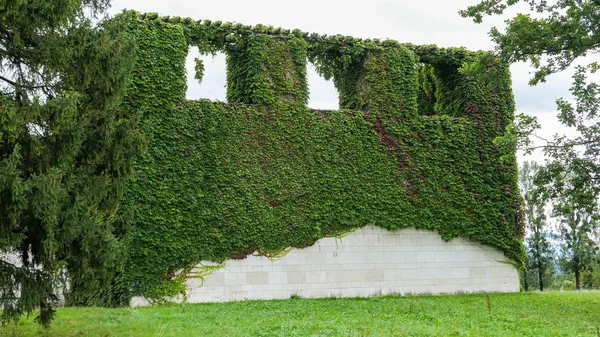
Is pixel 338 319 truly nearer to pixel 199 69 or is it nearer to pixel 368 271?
pixel 368 271

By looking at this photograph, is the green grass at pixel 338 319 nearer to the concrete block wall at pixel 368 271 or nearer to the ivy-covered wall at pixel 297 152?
the concrete block wall at pixel 368 271

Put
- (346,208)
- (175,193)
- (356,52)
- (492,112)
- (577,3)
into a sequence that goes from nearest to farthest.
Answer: (577,3), (175,193), (346,208), (356,52), (492,112)

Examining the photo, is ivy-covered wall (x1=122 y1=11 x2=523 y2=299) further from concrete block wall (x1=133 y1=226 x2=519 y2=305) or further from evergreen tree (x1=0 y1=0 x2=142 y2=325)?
evergreen tree (x1=0 y1=0 x2=142 y2=325)

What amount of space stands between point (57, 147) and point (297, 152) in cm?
790

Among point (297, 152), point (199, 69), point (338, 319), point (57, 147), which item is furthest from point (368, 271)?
point (57, 147)

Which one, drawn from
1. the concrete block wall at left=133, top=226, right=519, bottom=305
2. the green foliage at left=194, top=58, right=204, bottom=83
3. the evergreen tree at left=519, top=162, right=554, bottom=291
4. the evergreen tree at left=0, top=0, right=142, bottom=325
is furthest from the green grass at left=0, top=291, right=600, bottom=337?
the evergreen tree at left=519, top=162, right=554, bottom=291

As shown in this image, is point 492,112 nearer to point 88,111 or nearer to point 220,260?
point 220,260

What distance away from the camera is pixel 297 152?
14.6m

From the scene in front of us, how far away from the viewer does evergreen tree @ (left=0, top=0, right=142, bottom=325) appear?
22.5 ft

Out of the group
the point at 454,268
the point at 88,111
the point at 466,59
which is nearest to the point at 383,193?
the point at 454,268

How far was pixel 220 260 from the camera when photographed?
13453 millimetres

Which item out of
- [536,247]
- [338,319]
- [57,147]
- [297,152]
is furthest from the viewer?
[536,247]

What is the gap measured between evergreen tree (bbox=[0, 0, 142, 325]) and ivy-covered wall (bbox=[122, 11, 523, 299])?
201 inches

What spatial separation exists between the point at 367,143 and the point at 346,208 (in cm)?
189
